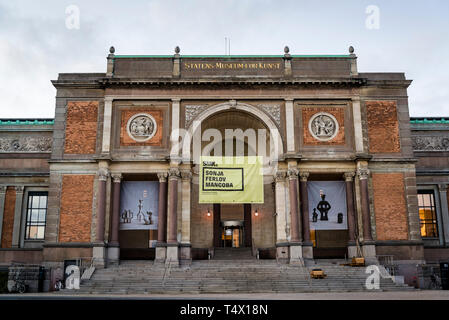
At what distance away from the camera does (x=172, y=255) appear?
26.0 meters

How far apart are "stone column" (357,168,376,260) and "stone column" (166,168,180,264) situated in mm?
11105

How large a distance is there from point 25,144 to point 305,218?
2017cm

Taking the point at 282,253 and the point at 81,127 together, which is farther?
the point at 81,127

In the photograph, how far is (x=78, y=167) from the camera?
27.6 m

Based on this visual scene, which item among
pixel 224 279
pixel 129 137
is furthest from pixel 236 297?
pixel 129 137

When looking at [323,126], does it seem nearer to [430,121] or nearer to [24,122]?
[430,121]

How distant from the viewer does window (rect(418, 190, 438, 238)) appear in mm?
31156

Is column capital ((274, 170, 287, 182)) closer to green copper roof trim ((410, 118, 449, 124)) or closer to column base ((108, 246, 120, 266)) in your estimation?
column base ((108, 246, 120, 266))

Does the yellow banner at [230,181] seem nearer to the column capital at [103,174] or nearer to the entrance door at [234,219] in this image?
the column capital at [103,174]
